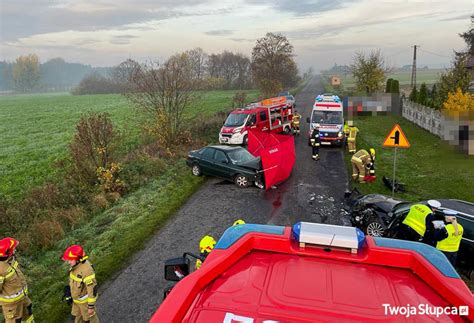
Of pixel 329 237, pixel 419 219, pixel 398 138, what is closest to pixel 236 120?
pixel 398 138

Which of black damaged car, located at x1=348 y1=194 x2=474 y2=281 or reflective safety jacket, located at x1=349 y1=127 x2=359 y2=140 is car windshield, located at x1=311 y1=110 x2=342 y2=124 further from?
black damaged car, located at x1=348 y1=194 x2=474 y2=281

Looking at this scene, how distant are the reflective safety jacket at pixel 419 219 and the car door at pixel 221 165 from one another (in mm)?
7537

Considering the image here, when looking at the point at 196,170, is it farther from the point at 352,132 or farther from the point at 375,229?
the point at 375,229

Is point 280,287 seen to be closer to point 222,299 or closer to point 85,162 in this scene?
point 222,299

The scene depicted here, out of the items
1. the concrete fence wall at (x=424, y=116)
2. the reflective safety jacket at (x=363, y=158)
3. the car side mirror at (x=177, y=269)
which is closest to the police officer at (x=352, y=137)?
the reflective safety jacket at (x=363, y=158)

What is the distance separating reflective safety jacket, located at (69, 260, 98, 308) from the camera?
5059 millimetres

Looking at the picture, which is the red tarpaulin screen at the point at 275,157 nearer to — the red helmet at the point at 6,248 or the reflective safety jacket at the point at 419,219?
the reflective safety jacket at the point at 419,219

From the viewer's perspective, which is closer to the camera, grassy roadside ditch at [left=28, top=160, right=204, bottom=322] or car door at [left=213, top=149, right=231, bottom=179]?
grassy roadside ditch at [left=28, top=160, right=204, bottom=322]

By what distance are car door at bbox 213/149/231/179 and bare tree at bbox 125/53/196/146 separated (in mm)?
5223

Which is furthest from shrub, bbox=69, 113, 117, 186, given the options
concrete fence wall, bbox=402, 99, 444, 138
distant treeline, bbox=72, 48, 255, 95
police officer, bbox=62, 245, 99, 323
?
distant treeline, bbox=72, 48, 255, 95

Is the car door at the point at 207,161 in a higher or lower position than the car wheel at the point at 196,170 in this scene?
higher

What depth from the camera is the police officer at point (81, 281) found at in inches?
197

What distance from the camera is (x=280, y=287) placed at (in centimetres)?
253

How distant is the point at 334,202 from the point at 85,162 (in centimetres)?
929
